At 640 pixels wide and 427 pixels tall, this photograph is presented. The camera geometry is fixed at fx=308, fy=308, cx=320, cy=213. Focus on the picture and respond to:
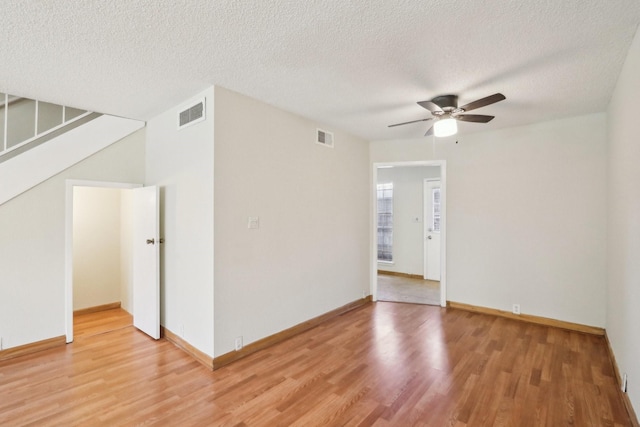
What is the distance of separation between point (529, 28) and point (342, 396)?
2.89 m

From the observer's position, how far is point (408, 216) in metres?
6.83

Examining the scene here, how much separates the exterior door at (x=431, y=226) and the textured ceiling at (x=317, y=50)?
3.21 metres

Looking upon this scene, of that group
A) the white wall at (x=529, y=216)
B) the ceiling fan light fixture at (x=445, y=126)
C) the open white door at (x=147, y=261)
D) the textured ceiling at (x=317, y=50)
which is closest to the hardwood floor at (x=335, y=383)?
the open white door at (x=147, y=261)

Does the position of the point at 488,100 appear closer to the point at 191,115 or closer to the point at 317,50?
the point at 317,50

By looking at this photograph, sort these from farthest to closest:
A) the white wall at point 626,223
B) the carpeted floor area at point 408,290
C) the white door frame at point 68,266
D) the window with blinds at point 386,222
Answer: the window with blinds at point 386,222 → the carpeted floor area at point 408,290 → the white door frame at point 68,266 → the white wall at point 626,223

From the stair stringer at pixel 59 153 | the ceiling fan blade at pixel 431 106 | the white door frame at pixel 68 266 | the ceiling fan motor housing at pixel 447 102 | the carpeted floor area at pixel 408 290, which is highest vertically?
the ceiling fan motor housing at pixel 447 102

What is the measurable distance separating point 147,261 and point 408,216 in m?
5.15

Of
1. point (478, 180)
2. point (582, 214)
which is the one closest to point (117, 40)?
point (478, 180)

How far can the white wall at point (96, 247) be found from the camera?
4.38m

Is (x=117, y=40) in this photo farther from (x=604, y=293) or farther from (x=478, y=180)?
(x=604, y=293)

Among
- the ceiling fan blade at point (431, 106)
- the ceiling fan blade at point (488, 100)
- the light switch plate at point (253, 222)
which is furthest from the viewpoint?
the light switch plate at point (253, 222)

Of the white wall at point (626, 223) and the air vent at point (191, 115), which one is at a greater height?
the air vent at point (191, 115)

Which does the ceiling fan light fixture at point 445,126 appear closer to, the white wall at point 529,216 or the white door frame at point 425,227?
the white wall at point 529,216

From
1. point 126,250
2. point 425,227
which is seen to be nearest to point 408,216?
point 425,227
